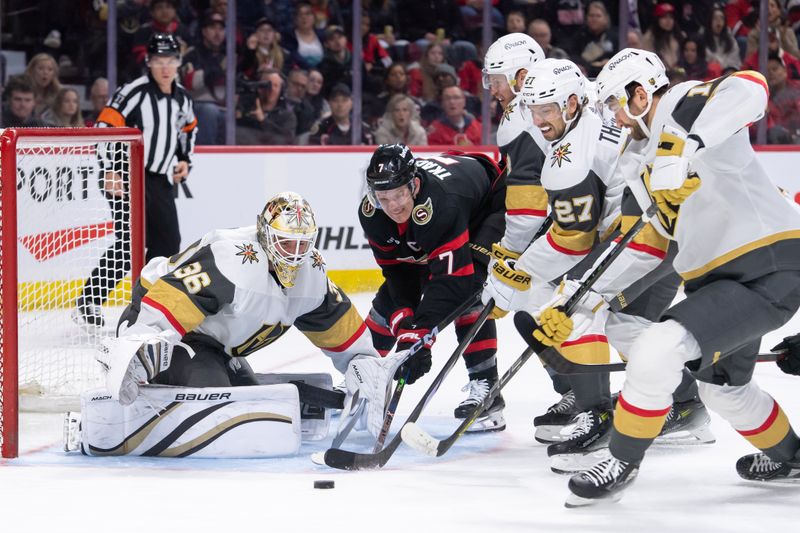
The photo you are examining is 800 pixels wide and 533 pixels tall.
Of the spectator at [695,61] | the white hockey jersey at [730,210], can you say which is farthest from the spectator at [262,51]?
the white hockey jersey at [730,210]

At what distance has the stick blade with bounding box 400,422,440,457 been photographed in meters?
3.30

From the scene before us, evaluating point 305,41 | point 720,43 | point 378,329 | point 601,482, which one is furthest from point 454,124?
point 601,482

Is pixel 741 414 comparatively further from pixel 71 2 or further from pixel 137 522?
pixel 71 2

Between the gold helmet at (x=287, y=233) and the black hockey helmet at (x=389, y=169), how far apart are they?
0.23 m

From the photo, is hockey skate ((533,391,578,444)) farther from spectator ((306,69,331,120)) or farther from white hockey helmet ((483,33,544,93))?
spectator ((306,69,331,120))

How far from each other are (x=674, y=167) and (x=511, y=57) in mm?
1405

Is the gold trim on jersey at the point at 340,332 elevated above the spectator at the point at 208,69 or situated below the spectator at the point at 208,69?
below

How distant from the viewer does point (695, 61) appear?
7.31m

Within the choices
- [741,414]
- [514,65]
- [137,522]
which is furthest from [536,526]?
[514,65]

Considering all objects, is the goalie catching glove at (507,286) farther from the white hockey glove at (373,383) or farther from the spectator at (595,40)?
the spectator at (595,40)

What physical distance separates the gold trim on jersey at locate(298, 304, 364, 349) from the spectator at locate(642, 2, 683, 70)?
13.8 feet

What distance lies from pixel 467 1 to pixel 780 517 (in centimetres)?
482

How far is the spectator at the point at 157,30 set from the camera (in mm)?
6621

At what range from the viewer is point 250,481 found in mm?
3096
